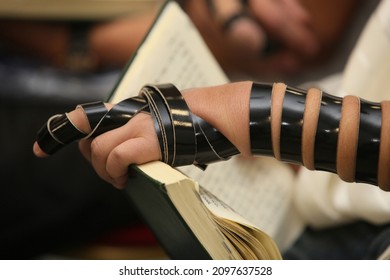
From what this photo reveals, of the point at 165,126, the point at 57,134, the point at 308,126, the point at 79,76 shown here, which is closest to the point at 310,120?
the point at 308,126

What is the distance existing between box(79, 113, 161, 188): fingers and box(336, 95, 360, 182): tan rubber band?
16 cm

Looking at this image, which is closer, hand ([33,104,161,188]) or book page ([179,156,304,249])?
hand ([33,104,161,188])

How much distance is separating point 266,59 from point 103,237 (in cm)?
57

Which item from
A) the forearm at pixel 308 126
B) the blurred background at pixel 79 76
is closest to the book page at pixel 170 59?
the forearm at pixel 308 126

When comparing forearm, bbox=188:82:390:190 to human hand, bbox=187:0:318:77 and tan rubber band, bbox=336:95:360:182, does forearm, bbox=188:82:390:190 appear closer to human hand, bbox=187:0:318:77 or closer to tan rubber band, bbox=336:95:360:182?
tan rubber band, bbox=336:95:360:182

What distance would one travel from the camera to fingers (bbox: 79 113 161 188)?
0.43 m

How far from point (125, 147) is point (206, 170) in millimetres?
222

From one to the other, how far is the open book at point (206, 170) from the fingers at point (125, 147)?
13 mm

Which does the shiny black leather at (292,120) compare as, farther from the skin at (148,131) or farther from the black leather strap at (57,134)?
the black leather strap at (57,134)

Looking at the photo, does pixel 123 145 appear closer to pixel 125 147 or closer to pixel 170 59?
pixel 125 147

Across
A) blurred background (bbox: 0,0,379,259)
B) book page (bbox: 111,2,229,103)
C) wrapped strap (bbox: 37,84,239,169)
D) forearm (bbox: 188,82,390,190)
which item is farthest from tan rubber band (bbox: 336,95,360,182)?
blurred background (bbox: 0,0,379,259)

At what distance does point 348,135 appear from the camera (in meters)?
0.43

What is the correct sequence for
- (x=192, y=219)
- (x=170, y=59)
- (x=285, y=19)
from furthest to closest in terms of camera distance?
(x=285, y=19), (x=170, y=59), (x=192, y=219)

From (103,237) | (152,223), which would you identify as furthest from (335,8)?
(152,223)
